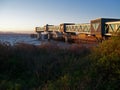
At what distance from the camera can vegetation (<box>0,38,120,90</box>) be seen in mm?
8953

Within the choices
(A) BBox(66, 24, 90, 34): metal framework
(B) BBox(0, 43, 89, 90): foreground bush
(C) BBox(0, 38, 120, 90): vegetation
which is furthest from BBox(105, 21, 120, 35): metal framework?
(C) BBox(0, 38, 120, 90): vegetation

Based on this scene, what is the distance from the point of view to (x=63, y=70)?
452 inches

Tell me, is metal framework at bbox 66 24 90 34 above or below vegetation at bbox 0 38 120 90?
above

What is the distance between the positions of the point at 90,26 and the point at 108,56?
113ft

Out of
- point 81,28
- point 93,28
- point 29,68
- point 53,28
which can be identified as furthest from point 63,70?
point 53,28

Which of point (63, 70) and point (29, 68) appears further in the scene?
point (29, 68)

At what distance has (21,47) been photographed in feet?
56.5

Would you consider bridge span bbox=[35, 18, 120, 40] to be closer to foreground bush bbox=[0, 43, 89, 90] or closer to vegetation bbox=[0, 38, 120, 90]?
foreground bush bbox=[0, 43, 89, 90]

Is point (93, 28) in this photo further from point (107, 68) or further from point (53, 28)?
point (107, 68)

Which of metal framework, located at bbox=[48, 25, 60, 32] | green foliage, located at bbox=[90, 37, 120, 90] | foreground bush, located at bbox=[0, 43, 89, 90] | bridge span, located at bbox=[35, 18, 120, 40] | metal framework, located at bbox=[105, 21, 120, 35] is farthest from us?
metal framework, located at bbox=[48, 25, 60, 32]

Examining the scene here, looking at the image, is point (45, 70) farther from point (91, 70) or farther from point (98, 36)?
point (98, 36)

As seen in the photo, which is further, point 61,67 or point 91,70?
point 61,67

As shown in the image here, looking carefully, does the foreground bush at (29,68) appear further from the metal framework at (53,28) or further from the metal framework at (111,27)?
the metal framework at (53,28)

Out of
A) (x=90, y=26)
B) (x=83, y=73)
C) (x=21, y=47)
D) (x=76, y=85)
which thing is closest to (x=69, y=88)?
(x=76, y=85)
